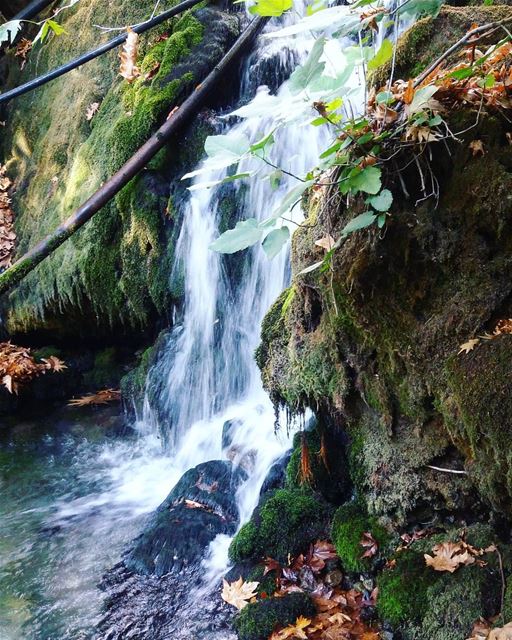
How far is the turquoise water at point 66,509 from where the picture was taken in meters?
4.04

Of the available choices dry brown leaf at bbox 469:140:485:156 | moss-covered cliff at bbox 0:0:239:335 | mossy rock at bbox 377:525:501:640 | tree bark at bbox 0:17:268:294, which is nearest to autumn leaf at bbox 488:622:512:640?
mossy rock at bbox 377:525:501:640

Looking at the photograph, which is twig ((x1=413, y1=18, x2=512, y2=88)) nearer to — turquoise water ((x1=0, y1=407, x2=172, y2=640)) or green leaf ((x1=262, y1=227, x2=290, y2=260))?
green leaf ((x1=262, y1=227, x2=290, y2=260))

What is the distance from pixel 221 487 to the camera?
481 centimetres

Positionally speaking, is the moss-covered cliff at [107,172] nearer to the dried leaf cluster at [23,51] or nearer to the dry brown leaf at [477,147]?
the dried leaf cluster at [23,51]

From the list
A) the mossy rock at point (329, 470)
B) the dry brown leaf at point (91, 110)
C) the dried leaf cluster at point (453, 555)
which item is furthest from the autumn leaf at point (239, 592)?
the dry brown leaf at point (91, 110)

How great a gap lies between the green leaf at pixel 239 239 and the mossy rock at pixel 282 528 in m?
2.43

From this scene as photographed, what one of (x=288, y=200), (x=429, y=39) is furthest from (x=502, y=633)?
(x=429, y=39)

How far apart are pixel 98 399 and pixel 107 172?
3.19 meters

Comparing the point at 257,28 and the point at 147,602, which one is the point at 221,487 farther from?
the point at 257,28

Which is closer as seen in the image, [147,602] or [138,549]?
[147,602]

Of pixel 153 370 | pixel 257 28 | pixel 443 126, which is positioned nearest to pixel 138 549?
pixel 153 370

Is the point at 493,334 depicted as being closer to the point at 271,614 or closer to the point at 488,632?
the point at 488,632

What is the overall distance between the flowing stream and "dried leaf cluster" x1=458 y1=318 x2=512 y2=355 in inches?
99.1

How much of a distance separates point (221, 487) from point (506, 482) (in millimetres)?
2822
